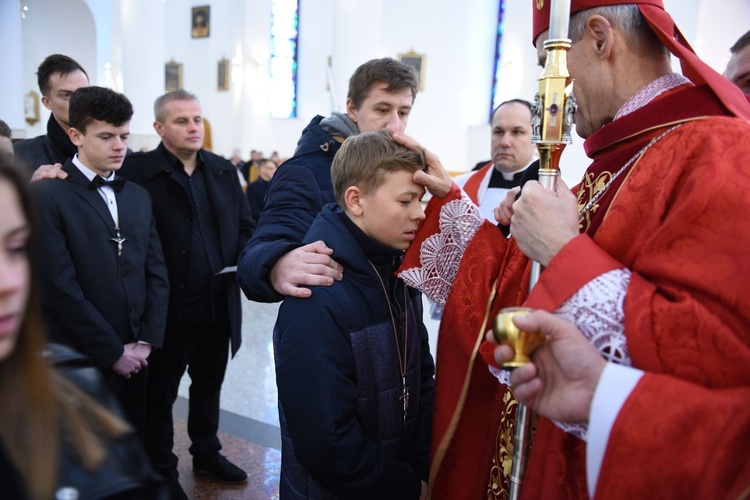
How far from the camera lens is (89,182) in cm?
249

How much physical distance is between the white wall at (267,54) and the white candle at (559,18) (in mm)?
8286

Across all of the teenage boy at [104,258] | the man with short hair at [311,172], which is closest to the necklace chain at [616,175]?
the man with short hair at [311,172]

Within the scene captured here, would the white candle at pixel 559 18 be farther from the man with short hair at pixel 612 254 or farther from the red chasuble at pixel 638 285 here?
the red chasuble at pixel 638 285

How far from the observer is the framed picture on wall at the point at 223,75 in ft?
55.3

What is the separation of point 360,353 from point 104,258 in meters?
1.45

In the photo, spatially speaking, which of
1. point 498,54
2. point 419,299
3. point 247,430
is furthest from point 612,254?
point 498,54

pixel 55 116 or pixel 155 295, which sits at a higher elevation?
pixel 55 116

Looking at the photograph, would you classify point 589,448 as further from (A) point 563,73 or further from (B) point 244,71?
(B) point 244,71

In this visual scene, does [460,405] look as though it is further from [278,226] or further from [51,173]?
[51,173]

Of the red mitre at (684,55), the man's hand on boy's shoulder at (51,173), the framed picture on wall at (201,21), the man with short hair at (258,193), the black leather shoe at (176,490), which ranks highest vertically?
the framed picture on wall at (201,21)

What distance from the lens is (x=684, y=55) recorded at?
1215 millimetres

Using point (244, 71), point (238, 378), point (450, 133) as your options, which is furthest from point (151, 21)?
point (238, 378)

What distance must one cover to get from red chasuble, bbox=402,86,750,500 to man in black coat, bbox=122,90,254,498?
1.75 metres

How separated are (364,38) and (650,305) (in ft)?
29.4
